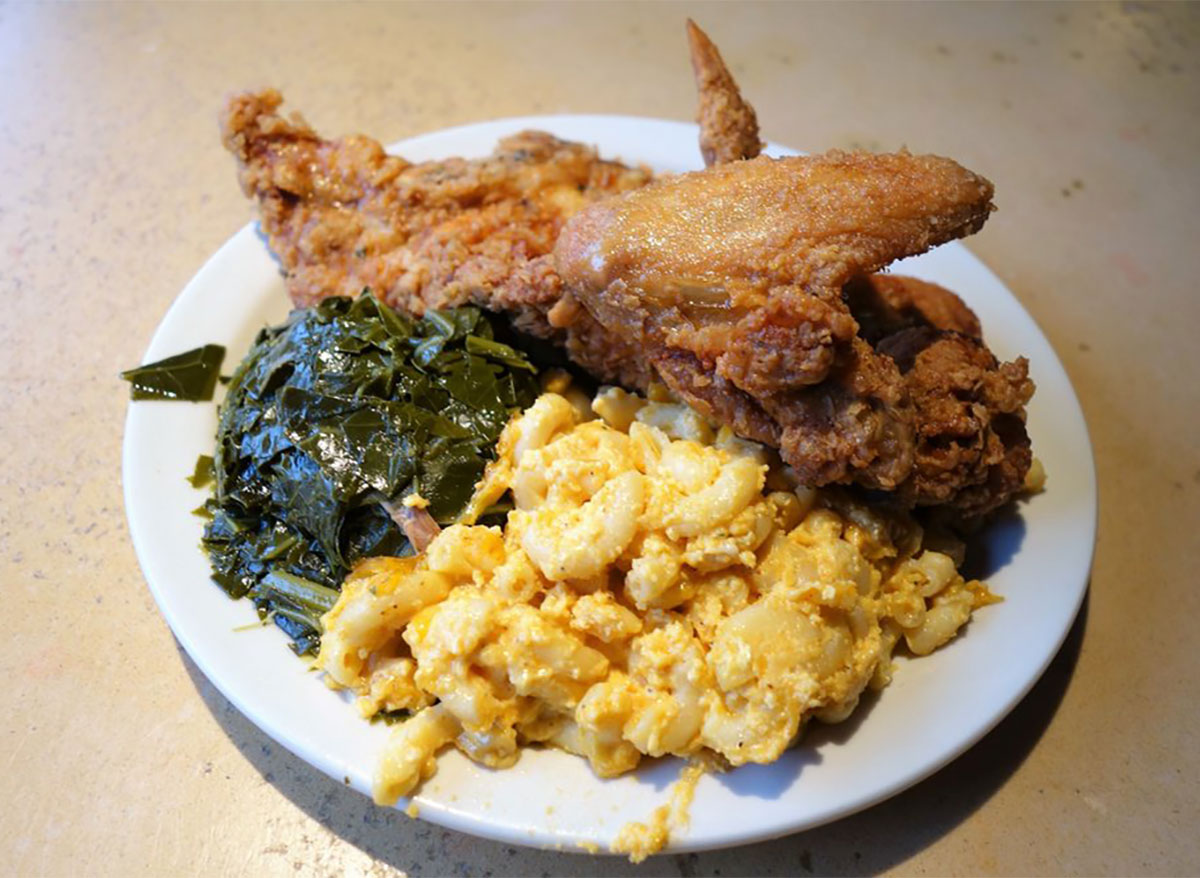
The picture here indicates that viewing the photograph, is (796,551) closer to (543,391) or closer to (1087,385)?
(543,391)

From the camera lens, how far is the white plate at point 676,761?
6.88 feet

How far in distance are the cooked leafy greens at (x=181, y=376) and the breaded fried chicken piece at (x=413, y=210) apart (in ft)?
1.16

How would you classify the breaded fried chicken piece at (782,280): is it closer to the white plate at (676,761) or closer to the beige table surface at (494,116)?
the white plate at (676,761)

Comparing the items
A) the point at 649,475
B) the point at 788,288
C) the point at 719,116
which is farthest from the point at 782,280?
the point at 719,116

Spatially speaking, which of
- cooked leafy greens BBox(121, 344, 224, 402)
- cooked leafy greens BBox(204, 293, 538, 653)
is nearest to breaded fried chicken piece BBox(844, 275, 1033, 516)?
cooked leafy greens BBox(204, 293, 538, 653)

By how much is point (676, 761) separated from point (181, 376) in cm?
190

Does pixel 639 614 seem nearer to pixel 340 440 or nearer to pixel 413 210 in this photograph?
pixel 340 440

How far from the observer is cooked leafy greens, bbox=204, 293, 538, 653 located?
101 inches

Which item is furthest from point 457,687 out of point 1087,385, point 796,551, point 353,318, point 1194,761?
point 1087,385

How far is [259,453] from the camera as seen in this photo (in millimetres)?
2691

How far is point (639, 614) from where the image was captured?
232 cm

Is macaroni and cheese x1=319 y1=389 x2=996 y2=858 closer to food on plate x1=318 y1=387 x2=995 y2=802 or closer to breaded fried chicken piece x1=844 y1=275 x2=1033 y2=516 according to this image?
food on plate x1=318 y1=387 x2=995 y2=802

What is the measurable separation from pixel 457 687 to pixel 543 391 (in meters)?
1.08

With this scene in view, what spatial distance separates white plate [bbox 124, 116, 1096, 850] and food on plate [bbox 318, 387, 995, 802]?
0.07 meters
